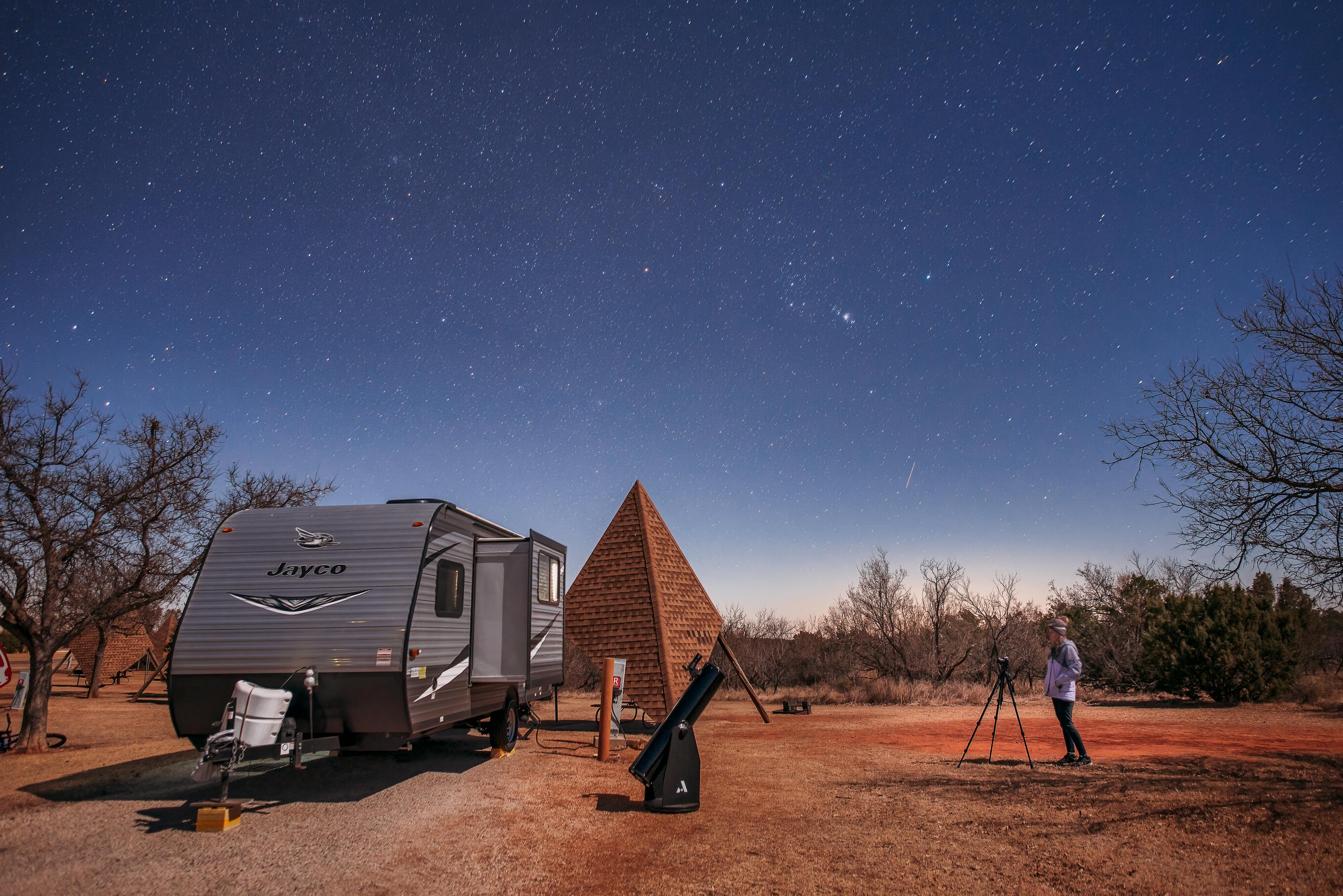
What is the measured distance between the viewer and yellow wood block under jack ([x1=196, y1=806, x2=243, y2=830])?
6.63m

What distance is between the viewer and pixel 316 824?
697cm

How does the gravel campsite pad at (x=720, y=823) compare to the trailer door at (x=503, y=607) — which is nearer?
the gravel campsite pad at (x=720, y=823)

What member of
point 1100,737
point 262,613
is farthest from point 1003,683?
point 262,613

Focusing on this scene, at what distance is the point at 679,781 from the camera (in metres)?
7.27

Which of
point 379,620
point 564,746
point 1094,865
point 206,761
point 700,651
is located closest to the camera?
point 1094,865

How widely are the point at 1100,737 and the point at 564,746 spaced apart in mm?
9063

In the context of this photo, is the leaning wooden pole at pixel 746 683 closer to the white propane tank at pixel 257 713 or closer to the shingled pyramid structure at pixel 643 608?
the shingled pyramid structure at pixel 643 608

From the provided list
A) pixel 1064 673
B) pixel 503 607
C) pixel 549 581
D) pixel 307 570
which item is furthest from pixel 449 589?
pixel 1064 673

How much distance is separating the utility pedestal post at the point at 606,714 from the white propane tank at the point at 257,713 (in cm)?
491

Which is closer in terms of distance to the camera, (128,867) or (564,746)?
(128,867)

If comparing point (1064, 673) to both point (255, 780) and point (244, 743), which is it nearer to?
point (244, 743)

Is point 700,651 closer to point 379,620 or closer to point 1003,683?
point 1003,683

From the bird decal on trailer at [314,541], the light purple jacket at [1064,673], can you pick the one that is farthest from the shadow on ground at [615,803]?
the light purple jacket at [1064,673]

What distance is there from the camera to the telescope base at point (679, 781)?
7.23m
